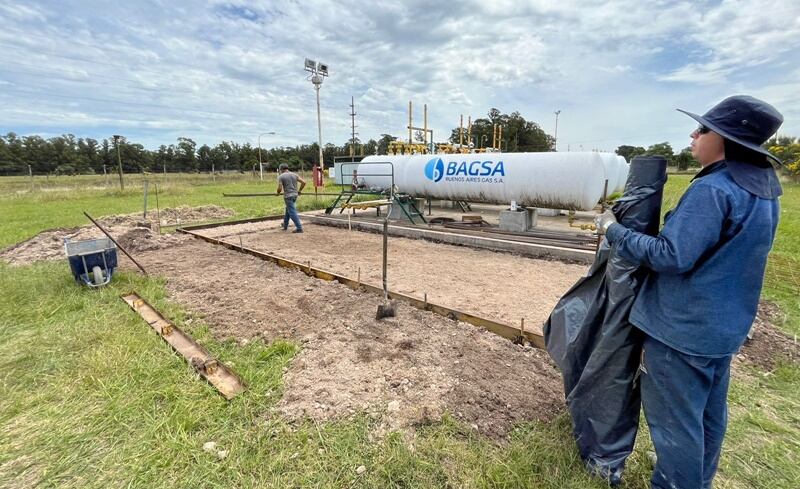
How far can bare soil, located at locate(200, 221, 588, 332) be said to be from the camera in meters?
4.73

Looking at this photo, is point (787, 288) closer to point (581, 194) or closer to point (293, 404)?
point (581, 194)

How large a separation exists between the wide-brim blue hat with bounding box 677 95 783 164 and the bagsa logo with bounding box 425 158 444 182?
950 centimetres

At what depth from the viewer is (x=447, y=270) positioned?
6.25m

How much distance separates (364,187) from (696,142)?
39.9 feet

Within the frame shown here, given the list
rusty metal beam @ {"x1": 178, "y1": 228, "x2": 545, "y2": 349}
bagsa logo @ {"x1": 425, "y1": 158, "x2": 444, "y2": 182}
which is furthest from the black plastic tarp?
bagsa logo @ {"x1": 425, "y1": 158, "x2": 444, "y2": 182}

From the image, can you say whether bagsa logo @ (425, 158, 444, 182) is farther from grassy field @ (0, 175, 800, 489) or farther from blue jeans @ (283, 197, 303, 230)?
grassy field @ (0, 175, 800, 489)

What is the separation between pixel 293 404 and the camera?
2656mm

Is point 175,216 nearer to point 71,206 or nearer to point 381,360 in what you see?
point 71,206

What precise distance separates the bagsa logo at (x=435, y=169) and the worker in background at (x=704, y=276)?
9.37 metres

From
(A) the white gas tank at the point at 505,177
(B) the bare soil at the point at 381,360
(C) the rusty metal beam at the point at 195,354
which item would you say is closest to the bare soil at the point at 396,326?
(B) the bare soil at the point at 381,360

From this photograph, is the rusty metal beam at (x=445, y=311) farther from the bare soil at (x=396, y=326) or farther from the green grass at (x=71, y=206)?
the green grass at (x=71, y=206)

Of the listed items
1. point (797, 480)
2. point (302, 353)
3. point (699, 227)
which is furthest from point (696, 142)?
point (302, 353)

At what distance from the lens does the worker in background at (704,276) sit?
1.46 meters

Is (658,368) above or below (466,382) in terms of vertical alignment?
above
